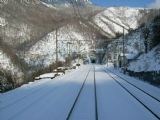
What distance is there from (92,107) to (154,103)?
13.7 feet

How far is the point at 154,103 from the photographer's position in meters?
22.9

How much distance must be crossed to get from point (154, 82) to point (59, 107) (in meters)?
18.7

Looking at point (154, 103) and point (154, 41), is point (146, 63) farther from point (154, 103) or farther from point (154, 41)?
point (154, 103)

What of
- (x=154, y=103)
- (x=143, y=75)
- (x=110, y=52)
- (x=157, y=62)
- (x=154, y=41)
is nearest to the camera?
(x=154, y=103)

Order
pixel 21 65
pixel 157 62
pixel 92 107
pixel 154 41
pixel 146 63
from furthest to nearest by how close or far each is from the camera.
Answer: pixel 21 65 → pixel 154 41 → pixel 146 63 → pixel 157 62 → pixel 92 107

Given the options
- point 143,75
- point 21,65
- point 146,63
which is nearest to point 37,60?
point 21,65

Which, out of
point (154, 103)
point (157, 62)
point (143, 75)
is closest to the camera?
point (154, 103)

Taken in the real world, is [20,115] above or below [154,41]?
below

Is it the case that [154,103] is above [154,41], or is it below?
below

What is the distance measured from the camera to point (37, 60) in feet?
463

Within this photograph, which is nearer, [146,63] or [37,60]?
[146,63]

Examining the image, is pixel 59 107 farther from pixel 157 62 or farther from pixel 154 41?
pixel 154 41

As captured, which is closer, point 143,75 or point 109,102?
point 109,102

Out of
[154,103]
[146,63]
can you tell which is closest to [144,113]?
[154,103]
